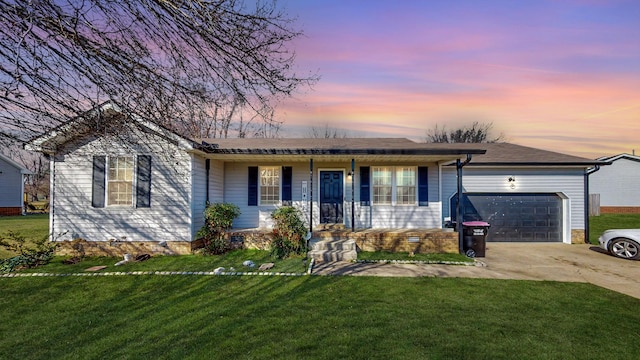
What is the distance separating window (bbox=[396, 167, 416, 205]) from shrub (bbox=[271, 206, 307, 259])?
3859mm

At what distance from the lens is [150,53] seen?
376cm

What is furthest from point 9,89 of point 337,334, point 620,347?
point 620,347

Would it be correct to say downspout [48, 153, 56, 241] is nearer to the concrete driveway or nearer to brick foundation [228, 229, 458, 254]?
brick foundation [228, 229, 458, 254]

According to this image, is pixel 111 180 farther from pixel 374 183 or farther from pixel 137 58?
pixel 374 183

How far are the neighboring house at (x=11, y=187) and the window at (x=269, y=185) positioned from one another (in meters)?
19.9

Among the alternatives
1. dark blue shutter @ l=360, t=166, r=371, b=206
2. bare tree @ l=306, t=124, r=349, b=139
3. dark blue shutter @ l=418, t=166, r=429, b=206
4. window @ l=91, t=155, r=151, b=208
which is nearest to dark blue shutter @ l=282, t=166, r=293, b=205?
dark blue shutter @ l=360, t=166, r=371, b=206

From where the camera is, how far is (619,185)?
23188 millimetres

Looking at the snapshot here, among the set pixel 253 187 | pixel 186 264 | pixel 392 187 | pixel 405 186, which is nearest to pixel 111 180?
pixel 186 264

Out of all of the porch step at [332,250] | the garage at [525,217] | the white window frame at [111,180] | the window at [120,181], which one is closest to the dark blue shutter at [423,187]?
the garage at [525,217]

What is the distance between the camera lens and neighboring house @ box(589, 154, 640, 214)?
23.0m

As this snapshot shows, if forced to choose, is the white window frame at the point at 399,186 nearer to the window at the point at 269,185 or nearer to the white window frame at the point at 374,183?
the white window frame at the point at 374,183

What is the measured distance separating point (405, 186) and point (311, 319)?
7.33 m

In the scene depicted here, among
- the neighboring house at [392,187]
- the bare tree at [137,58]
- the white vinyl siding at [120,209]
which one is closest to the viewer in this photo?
the bare tree at [137,58]

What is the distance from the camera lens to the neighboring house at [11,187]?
20.7m
